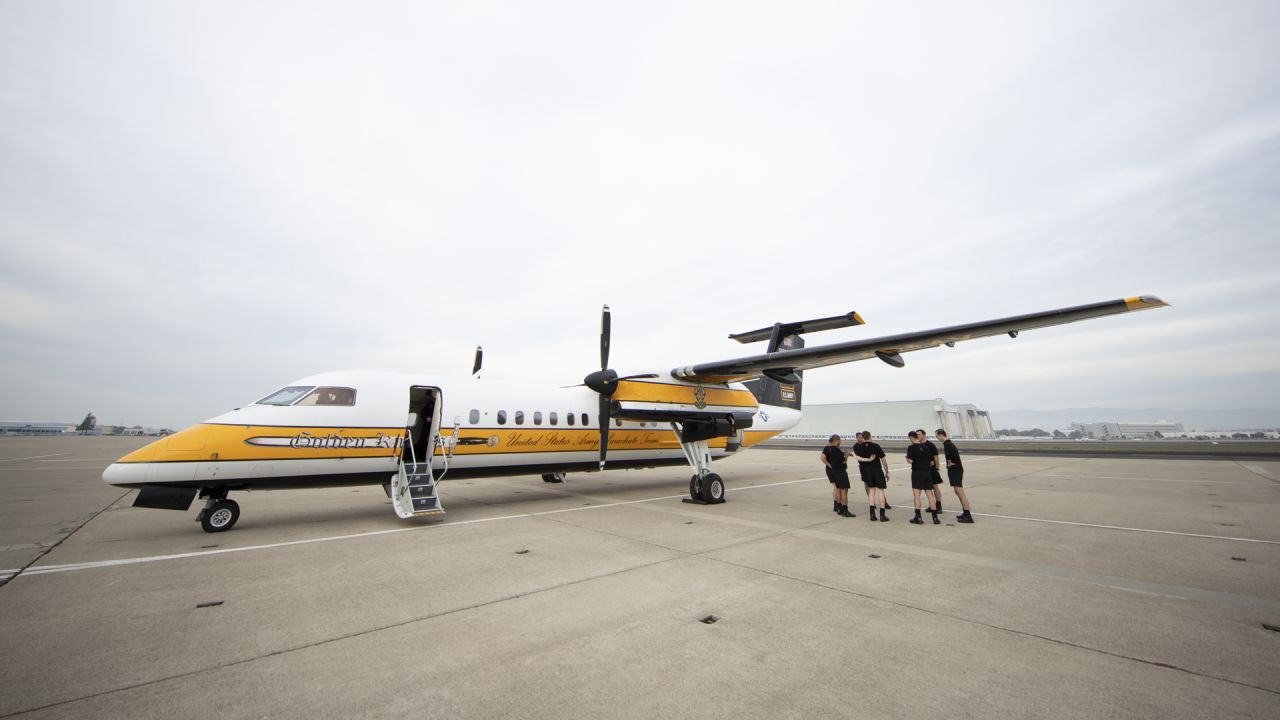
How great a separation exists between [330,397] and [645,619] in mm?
7753

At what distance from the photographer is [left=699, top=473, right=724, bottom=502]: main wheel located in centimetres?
1099

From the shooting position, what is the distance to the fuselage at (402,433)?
306 inches

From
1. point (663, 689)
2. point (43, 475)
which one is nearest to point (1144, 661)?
point (663, 689)

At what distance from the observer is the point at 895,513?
31.5 feet

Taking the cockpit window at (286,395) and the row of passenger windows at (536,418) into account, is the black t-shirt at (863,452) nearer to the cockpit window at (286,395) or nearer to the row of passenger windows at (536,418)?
the row of passenger windows at (536,418)

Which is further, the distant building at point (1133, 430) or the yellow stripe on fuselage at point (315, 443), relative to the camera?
the distant building at point (1133, 430)

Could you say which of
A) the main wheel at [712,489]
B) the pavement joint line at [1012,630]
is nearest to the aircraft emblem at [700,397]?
the main wheel at [712,489]

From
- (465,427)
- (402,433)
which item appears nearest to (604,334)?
(465,427)

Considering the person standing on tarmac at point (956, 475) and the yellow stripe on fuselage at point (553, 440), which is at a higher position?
the yellow stripe on fuselage at point (553, 440)

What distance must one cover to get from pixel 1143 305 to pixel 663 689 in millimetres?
8172

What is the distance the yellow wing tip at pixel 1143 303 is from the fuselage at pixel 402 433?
8293 millimetres

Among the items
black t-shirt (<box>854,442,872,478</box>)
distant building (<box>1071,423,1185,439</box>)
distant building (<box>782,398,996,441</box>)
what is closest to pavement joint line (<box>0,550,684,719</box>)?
black t-shirt (<box>854,442,872,478</box>)

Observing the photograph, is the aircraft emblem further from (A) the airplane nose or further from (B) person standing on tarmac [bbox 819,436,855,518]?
(A) the airplane nose

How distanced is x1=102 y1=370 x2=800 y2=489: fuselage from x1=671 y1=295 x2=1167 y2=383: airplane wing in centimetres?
128
